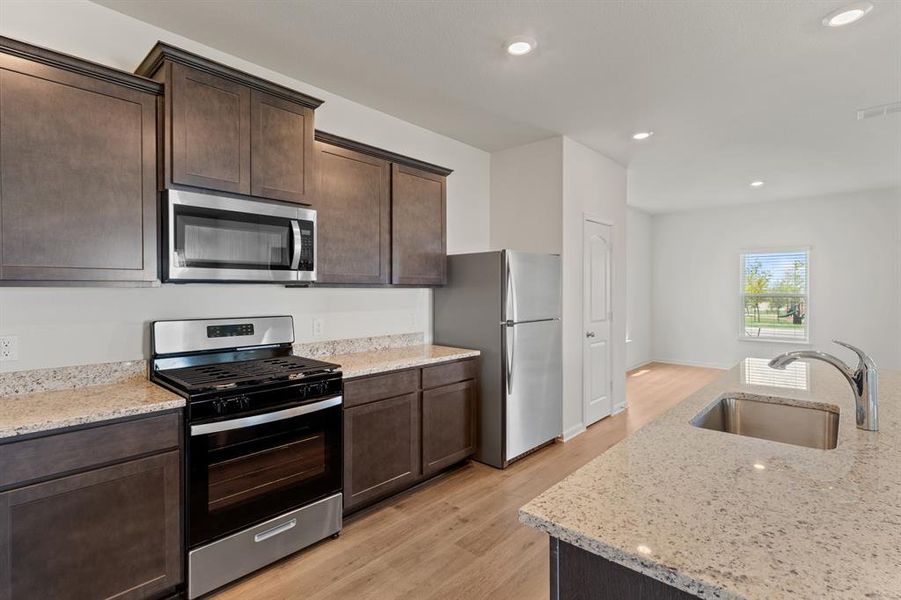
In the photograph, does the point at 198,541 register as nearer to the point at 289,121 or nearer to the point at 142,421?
the point at 142,421

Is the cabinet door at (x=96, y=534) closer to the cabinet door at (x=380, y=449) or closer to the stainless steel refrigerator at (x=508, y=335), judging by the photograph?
the cabinet door at (x=380, y=449)

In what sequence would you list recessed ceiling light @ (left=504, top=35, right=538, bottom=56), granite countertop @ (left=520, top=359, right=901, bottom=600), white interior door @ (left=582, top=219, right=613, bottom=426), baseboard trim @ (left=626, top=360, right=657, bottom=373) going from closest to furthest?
granite countertop @ (left=520, top=359, right=901, bottom=600)
recessed ceiling light @ (left=504, top=35, right=538, bottom=56)
white interior door @ (left=582, top=219, right=613, bottom=426)
baseboard trim @ (left=626, top=360, right=657, bottom=373)

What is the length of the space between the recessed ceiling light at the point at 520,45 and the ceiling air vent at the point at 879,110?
275cm

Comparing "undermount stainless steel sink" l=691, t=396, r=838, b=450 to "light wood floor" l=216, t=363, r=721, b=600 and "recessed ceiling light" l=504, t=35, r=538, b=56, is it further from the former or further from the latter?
"recessed ceiling light" l=504, t=35, r=538, b=56

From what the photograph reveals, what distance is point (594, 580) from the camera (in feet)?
2.82

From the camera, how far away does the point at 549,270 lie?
150 inches

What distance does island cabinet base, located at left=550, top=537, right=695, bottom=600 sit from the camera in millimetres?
800

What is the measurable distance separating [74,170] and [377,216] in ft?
5.28

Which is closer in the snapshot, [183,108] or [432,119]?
[183,108]

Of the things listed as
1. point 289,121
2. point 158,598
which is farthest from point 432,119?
point 158,598

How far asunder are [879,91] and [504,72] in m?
2.60

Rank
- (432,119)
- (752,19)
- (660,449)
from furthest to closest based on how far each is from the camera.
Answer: (432,119) → (752,19) → (660,449)

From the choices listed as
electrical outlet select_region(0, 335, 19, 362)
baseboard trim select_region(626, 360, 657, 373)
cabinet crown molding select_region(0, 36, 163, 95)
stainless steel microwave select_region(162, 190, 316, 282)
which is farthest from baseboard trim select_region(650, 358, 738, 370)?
electrical outlet select_region(0, 335, 19, 362)

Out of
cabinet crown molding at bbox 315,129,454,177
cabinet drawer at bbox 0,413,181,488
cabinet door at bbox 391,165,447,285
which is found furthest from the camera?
cabinet door at bbox 391,165,447,285
